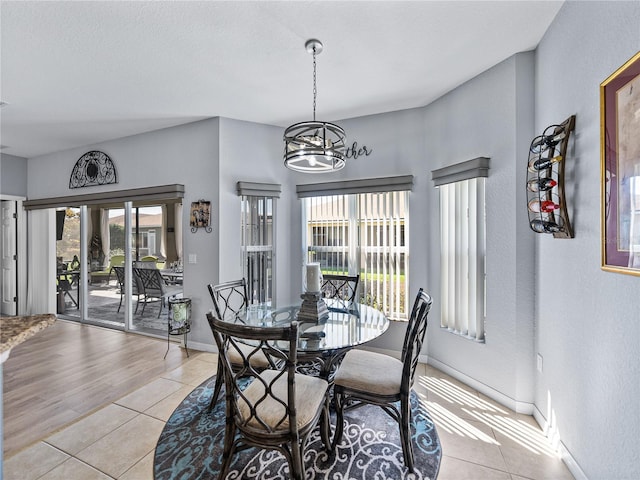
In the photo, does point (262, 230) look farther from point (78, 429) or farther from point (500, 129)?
point (500, 129)

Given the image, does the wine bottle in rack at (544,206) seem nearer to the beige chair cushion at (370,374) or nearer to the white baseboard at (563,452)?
the beige chair cushion at (370,374)

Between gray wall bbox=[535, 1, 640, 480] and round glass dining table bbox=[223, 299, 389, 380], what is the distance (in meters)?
1.10

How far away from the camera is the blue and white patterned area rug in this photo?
166 cm

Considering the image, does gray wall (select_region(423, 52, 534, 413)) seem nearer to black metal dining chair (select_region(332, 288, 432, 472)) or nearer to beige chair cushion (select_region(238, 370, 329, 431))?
black metal dining chair (select_region(332, 288, 432, 472))

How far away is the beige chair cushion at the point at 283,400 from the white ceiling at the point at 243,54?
2.30m

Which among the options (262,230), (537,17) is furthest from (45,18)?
(537,17)

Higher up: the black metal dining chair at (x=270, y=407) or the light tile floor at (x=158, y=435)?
the black metal dining chair at (x=270, y=407)

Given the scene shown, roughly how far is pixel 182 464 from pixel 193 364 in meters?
1.47

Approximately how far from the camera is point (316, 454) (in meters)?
1.80

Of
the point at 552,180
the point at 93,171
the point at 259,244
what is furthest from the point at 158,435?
the point at 93,171

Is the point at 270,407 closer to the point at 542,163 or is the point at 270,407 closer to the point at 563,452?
the point at 563,452

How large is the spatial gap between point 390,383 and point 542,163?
1.68 meters

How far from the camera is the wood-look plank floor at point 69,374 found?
7.14ft

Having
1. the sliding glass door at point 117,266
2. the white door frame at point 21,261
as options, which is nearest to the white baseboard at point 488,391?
the sliding glass door at point 117,266
